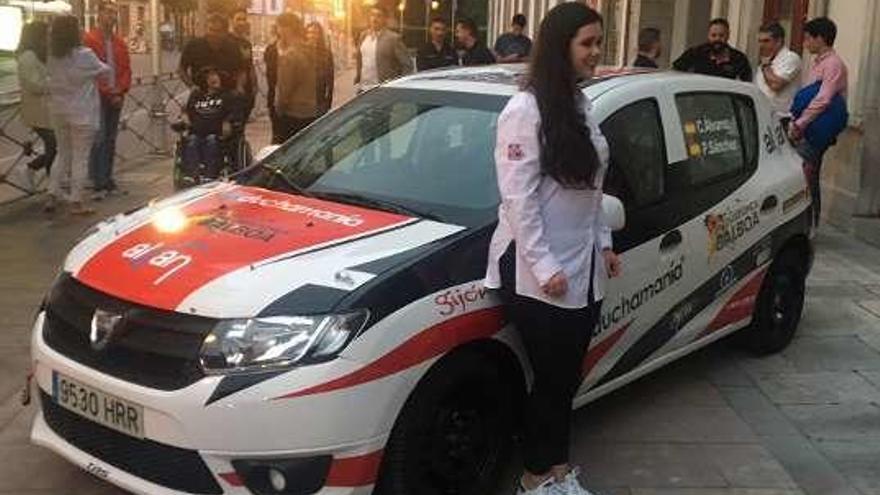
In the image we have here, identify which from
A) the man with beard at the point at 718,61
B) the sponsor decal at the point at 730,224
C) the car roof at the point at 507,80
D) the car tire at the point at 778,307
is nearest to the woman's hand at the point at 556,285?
the car roof at the point at 507,80

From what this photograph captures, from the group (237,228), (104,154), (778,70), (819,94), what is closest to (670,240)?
(237,228)

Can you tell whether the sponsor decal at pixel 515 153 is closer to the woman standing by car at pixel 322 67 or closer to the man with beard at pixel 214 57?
the man with beard at pixel 214 57

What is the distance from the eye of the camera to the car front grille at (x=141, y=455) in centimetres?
325

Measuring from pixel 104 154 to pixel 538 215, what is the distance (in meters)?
7.95

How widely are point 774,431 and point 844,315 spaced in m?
2.10

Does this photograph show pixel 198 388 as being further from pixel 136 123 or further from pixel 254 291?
pixel 136 123

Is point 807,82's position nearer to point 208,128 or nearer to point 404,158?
point 208,128

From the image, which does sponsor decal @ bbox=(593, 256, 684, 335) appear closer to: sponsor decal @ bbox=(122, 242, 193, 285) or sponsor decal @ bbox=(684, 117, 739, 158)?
sponsor decal @ bbox=(684, 117, 739, 158)

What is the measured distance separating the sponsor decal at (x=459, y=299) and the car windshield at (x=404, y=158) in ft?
1.15

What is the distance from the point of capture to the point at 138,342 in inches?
132

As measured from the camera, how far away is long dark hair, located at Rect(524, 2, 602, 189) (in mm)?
3369

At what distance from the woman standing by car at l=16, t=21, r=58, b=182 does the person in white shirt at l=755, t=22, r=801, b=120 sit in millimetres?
Result: 5988

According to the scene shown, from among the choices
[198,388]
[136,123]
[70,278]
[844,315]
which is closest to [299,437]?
[198,388]

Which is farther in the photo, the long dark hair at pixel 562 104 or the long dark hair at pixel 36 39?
the long dark hair at pixel 36 39
